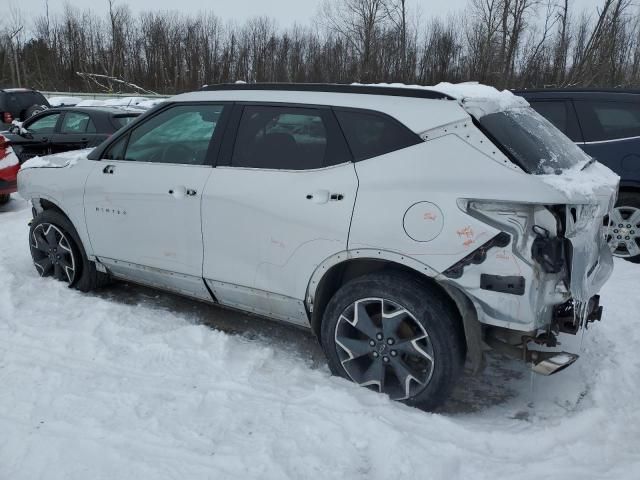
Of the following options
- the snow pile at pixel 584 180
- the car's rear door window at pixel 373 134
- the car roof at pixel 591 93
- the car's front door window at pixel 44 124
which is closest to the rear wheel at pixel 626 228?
Answer: the car roof at pixel 591 93

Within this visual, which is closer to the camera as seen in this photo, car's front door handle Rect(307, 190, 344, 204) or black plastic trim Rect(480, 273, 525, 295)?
black plastic trim Rect(480, 273, 525, 295)

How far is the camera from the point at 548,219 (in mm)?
2662

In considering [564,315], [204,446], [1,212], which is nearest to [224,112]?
[204,446]

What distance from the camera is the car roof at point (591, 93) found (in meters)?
6.09

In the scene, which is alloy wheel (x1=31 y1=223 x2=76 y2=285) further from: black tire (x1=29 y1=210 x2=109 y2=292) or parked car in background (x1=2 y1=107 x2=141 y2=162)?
parked car in background (x1=2 y1=107 x2=141 y2=162)

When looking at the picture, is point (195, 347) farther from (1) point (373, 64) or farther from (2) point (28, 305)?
(1) point (373, 64)

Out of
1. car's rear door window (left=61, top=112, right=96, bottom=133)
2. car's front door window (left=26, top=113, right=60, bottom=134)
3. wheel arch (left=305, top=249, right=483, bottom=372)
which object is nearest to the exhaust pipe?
wheel arch (left=305, top=249, right=483, bottom=372)

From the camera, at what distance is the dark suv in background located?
5.96 metres

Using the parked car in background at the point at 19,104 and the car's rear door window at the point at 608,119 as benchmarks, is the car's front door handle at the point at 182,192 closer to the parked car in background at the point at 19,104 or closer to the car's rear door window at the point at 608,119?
the car's rear door window at the point at 608,119

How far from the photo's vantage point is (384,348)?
3096mm

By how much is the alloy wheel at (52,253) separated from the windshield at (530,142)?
358cm

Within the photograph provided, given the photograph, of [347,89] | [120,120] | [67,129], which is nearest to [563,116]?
[347,89]

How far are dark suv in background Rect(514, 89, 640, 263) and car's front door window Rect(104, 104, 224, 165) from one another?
4488 millimetres

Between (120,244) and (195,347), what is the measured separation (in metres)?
1.11
